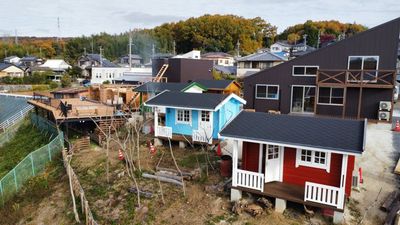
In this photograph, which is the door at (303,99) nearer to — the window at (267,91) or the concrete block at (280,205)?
the window at (267,91)

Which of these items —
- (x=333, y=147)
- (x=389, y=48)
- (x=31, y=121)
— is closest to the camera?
(x=333, y=147)

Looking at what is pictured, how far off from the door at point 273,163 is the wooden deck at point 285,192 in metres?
0.21

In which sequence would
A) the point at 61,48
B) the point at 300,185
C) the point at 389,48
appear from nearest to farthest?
the point at 300,185 → the point at 389,48 → the point at 61,48

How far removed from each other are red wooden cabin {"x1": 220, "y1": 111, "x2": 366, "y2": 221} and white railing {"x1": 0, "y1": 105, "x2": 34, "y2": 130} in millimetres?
26054

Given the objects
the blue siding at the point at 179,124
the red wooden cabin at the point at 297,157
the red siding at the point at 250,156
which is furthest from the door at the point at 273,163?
the blue siding at the point at 179,124

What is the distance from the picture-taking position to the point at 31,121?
1071 inches

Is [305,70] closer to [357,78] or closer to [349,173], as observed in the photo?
[357,78]

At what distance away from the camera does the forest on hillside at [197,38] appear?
8568cm

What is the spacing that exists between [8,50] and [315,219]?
102 metres

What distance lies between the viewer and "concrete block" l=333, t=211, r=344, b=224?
894cm

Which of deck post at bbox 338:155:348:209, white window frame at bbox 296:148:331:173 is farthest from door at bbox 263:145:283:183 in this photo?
deck post at bbox 338:155:348:209

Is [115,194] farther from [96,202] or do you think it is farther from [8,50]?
[8,50]

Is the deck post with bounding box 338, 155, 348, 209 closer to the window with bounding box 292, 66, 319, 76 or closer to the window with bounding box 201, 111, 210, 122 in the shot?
the window with bounding box 201, 111, 210, 122

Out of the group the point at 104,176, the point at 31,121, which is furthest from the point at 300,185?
the point at 31,121
